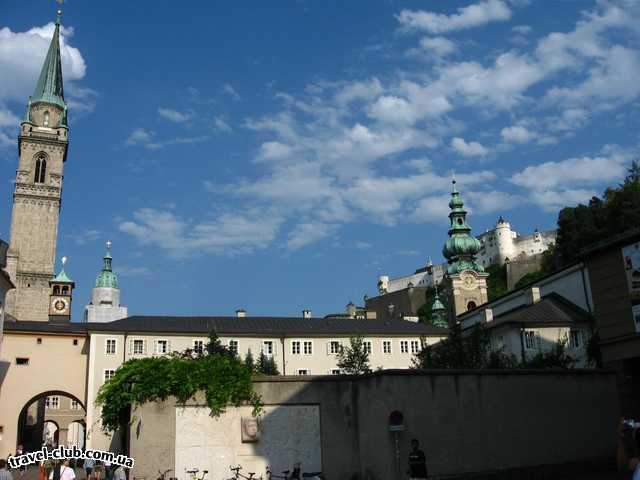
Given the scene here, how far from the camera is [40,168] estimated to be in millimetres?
92188

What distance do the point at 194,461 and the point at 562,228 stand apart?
64.7 meters

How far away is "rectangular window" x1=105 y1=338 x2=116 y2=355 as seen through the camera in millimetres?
56000

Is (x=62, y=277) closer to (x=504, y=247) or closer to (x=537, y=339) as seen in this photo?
(x=537, y=339)

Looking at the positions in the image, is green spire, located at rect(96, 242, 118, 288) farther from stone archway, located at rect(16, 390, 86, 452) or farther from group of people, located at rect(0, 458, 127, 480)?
group of people, located at rect(0, 458, 127, 480)

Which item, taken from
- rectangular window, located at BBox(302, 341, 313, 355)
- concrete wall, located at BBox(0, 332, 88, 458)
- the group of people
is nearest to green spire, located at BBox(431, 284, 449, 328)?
rectangular window, located at BBox(302, 341, 313, 355)

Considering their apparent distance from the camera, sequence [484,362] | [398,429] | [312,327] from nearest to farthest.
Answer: [398,429], [484,362], [312,327]

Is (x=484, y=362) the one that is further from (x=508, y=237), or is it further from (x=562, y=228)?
(x=508, y=237)

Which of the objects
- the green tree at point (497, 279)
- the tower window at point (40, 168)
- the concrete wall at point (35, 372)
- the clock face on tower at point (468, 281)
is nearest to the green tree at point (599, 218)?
the clock face on tower at point (468, 281)

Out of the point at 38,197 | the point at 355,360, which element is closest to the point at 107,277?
the point at 38,197

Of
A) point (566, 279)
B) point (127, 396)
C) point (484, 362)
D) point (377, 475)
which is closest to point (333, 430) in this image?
point (377, 475)

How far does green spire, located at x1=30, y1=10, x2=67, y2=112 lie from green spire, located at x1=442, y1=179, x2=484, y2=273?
55561 millimetres

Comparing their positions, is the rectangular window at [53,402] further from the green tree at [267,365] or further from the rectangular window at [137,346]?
the green tree at [267,365]

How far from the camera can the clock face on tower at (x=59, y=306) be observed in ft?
246

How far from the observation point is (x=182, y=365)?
2259 centimetres
